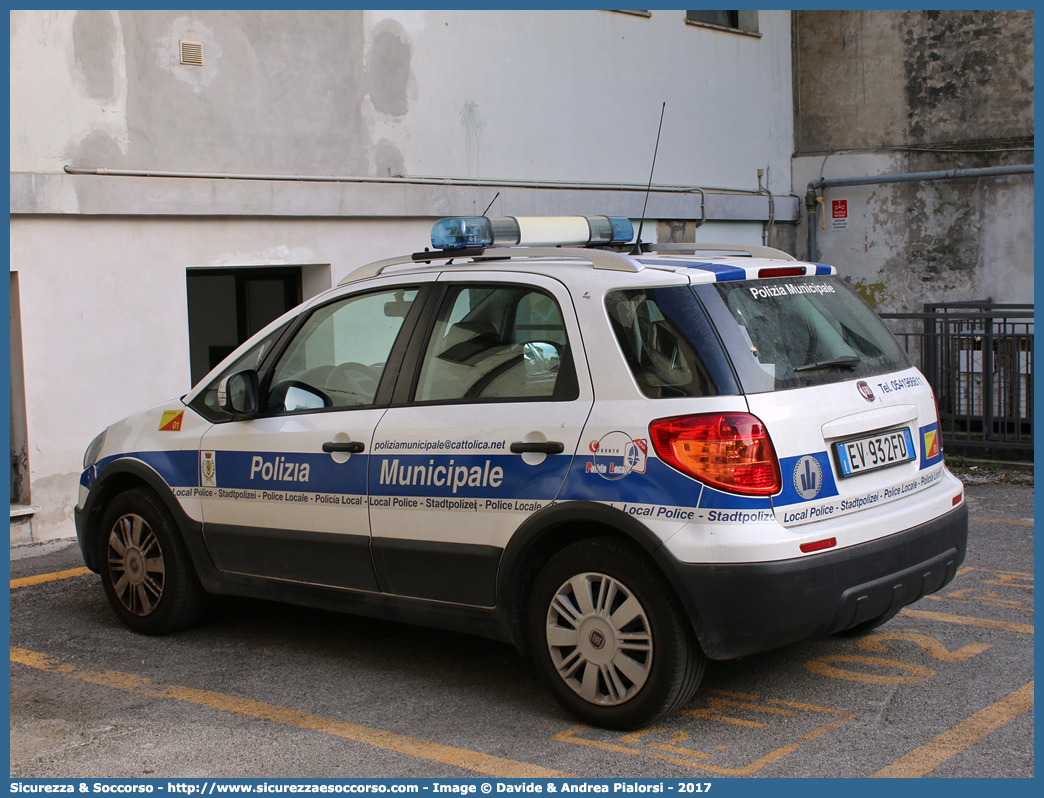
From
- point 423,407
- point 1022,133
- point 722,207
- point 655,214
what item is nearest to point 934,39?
point 1022,133

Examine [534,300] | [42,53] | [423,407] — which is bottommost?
[423,407]

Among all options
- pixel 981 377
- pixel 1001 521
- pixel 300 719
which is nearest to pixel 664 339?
pixel 300 719

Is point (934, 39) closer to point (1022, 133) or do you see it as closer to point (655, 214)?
point (1022, 133)

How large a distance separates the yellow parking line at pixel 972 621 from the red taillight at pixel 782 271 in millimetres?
1967

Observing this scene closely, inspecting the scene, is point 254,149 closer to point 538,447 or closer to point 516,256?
point 516,256

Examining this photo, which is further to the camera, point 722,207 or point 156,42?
point 722,207

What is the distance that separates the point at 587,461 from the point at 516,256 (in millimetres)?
1102

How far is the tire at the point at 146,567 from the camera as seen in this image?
5.39 m

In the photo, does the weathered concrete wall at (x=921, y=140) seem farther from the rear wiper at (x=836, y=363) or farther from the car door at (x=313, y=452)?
the car door at (x=313, y=452)

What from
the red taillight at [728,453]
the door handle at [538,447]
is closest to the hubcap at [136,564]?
the door handle at [538,447]

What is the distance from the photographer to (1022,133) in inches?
492

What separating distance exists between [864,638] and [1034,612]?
38.2 inches

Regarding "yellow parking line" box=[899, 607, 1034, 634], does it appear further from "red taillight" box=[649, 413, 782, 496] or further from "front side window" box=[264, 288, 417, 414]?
"front side window" box=[264, 288, 417, 414]

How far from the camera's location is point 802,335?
416cm
